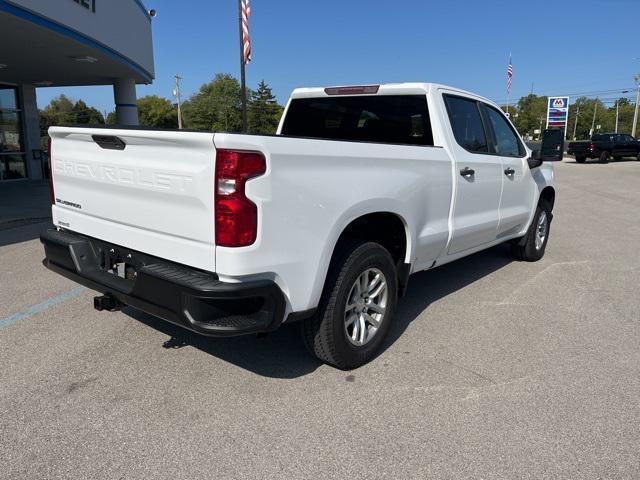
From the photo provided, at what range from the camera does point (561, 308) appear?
477cm

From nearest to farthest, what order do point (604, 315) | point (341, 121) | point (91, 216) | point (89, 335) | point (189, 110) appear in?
point (91, 216) → point (89, 335) → point (604, 315) → point (341, 121) → point (189, 110)

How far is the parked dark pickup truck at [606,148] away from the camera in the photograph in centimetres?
3073

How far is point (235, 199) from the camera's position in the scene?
252 centimetres

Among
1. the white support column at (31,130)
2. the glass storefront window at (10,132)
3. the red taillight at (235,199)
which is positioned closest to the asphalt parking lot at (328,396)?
the red taillight at (235,199)

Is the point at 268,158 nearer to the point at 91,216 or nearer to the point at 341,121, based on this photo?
the point at 91,216

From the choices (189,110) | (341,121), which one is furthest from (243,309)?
(189,110)

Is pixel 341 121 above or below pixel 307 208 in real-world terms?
above

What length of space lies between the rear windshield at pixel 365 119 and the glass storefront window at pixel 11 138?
15.3 meters

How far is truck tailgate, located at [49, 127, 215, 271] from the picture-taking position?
2.61 m

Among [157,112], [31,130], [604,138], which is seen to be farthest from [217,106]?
[31,130]

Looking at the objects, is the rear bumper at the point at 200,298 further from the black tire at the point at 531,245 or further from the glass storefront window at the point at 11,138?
the glass storefront window at the point at 11,138

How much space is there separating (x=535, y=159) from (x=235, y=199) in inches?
173

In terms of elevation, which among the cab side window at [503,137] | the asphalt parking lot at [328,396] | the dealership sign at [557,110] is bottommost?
the asphalt parking lot at [328,396]

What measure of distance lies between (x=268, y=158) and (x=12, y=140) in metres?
17.8
